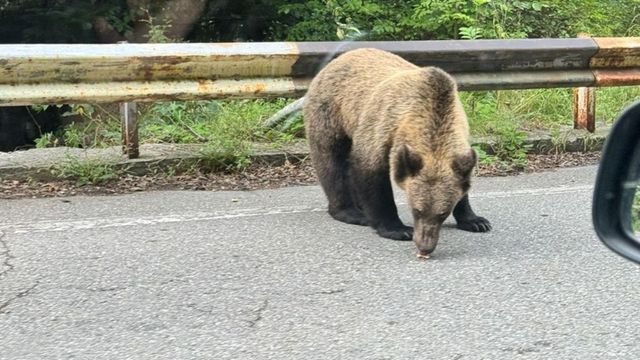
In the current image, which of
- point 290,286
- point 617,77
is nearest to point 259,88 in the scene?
point 290,286

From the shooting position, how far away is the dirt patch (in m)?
5.89

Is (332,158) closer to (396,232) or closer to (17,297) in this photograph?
(396,232)

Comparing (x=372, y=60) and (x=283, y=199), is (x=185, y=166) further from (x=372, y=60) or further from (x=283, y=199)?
(x=372, y=60)

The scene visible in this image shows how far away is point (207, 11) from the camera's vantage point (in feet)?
38.2

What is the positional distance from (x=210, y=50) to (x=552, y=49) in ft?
9.24

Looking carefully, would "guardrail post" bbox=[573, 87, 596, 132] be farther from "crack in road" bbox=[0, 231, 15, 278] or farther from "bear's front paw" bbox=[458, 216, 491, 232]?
"crack in road" bbox=[0, 231, 15, 278]

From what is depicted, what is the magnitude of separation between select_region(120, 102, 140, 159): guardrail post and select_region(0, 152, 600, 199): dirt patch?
223 mm

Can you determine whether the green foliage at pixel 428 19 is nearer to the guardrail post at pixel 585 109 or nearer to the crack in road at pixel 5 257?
the guardrail post at pixel 585 109

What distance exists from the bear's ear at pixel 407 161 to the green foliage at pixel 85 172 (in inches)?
88.8

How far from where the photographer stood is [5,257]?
4.46 m

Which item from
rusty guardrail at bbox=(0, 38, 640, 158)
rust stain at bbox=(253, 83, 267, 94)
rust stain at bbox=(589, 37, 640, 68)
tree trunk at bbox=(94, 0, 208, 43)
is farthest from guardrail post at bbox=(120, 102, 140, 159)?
tree trunk at bbox=(94, 0, 208, 43)

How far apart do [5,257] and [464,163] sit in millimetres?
2377

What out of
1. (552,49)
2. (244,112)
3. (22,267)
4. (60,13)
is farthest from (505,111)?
(60,13)

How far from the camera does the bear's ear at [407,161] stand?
15.4ft
